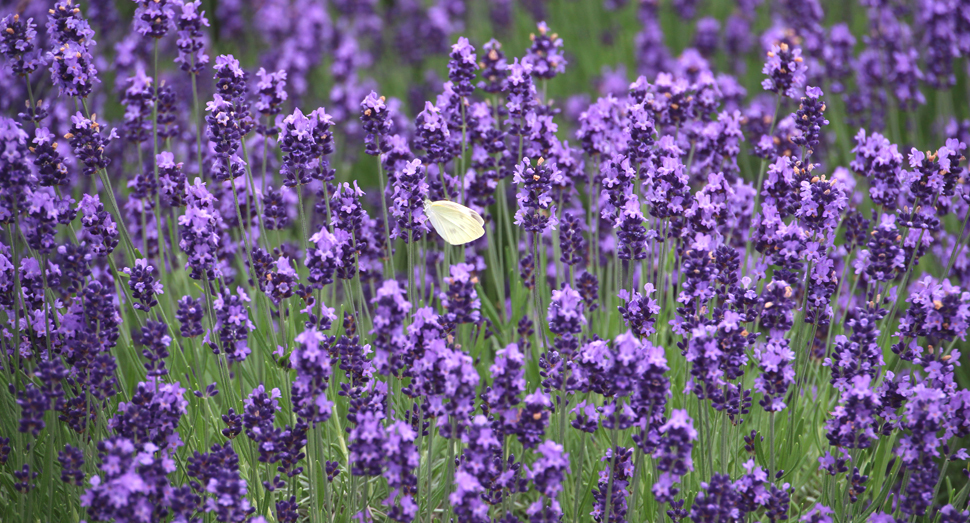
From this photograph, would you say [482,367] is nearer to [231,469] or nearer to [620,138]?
A: [620,138]

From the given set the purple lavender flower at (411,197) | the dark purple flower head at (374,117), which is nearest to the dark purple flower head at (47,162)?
the dark purple flower head at (374,117)

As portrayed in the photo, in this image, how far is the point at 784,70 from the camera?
3490 millimetres

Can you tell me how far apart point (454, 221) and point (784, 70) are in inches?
63.6

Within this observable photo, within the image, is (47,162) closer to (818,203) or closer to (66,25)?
(66,25)

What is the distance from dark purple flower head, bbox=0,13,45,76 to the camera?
3.07m

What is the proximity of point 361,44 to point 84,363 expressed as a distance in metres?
8.23

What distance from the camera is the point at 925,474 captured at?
2.53m

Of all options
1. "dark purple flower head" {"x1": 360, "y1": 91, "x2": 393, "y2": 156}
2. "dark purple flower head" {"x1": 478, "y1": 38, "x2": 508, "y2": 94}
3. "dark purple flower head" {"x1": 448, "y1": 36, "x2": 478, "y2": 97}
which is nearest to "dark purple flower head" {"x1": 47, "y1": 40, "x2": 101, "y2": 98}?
"dark purple flower head" {"x1": 360, "y1": 91, "x2": 393, "y2": 156}

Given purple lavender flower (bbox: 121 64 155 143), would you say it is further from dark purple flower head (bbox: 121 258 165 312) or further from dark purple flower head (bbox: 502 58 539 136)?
dark purple flower head (bbox: 502 58 539 136)

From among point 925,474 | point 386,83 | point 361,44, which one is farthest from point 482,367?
point 361,44

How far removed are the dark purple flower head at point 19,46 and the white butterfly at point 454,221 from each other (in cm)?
170

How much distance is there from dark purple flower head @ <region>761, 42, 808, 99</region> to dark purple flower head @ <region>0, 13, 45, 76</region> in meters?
3.06

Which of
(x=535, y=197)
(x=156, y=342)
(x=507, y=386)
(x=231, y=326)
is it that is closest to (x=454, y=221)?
(x=535, y=197)

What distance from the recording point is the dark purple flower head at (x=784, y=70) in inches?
137
